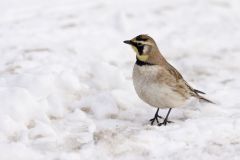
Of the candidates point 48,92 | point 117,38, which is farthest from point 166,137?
point 117,38

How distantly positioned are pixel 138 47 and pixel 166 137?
1.17 metres

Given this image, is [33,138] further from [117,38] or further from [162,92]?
[117,38]

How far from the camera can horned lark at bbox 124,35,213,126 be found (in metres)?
6.88

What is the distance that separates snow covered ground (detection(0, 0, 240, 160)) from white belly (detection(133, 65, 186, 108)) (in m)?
0.30

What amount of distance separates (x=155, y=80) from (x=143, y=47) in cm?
43

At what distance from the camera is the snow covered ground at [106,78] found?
6238mm

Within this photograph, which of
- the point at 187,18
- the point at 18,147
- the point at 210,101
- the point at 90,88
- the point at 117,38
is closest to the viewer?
the point at 18,147

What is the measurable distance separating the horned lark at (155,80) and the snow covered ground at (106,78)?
29 centimetres

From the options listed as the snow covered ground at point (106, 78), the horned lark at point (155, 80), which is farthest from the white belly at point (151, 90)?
the snow covered ground at point (106, 78)

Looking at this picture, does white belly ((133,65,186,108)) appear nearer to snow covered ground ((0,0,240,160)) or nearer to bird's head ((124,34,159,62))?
bird's head ((124,34,159,62))

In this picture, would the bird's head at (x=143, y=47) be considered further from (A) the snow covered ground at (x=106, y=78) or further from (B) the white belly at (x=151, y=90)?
(A) the snow covered ground at (x=106, y=78)

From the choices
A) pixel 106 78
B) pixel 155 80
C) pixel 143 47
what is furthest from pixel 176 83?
pixel 106 78

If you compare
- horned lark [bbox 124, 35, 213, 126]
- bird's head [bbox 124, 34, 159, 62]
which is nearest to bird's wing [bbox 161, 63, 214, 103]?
horned lark [bbox 124, 35, 213, 126]

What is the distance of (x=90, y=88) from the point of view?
321 inches
